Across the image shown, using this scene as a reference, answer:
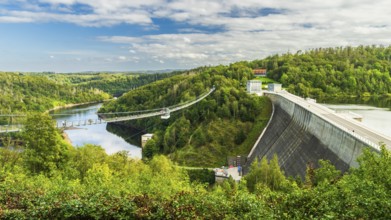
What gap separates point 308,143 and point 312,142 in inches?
→ 24.7

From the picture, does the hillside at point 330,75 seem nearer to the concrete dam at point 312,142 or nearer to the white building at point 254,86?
the white building at point 254,86

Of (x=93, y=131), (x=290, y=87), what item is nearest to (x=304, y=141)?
(x=290, y=87)

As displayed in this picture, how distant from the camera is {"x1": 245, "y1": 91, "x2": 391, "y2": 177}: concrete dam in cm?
2089

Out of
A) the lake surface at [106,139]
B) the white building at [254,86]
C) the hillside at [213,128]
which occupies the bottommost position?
the lake surface at [106,139]

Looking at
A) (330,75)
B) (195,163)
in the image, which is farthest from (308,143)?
(330,75)

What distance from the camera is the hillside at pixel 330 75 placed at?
8888cm

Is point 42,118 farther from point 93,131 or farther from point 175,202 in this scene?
point 93,131

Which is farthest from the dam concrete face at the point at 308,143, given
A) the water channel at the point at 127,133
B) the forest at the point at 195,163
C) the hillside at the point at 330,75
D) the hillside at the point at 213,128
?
the hillside at the point at 330,75

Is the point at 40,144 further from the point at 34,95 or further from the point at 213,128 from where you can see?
the point at 34,95

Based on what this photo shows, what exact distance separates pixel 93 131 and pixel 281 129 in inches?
2454

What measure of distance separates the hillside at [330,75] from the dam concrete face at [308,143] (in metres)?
46.9

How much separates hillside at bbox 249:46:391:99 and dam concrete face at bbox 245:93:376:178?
1845 inches

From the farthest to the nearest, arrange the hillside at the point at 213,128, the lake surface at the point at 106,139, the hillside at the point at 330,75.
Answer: the hillside at the point at 330,75 < the lake surface at the point at 106,139 < the hillside at the point at 213,128

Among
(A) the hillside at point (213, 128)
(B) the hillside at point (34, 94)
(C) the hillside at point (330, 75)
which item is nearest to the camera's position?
(A) the hillside at point (213, 128)
